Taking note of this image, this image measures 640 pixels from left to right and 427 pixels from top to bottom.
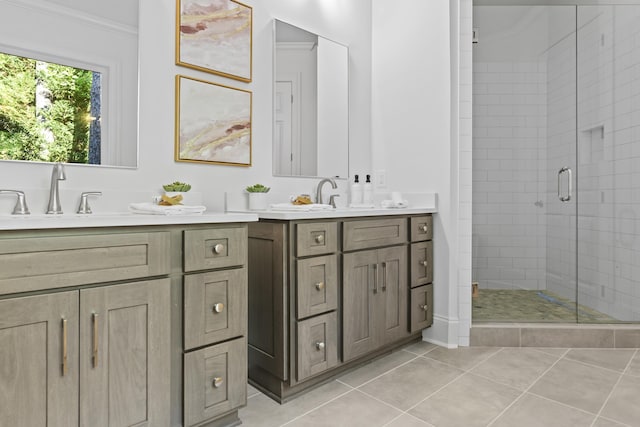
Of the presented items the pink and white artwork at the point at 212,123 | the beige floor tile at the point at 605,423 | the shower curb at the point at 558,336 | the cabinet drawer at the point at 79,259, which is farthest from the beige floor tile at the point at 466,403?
the pink and white artwork at the point at 212,123

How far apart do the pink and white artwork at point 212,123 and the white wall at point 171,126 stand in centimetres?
4

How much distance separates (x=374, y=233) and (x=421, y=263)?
0.51 meters

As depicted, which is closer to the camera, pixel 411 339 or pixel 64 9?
pixel 64 9

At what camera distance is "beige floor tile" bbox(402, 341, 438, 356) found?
8.01ft

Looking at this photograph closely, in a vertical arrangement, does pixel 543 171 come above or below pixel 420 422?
above

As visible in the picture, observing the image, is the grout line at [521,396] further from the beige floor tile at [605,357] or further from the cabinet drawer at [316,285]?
the cabinet drawer at [316,285]

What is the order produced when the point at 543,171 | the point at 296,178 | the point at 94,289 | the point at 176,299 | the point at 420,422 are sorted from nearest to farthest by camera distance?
the point at 94,289
the point at 176,299
the point at 420,422
the point at 296,178
the point at 543,171

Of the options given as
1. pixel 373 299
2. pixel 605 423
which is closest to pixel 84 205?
pixel 373 299

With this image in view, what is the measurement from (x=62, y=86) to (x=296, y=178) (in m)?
1.30

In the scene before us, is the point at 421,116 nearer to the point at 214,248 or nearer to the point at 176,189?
the point at 176,189

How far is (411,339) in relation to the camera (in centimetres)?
254

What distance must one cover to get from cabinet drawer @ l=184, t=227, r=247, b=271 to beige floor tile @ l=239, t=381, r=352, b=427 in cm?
68

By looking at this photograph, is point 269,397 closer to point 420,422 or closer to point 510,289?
point 420,422

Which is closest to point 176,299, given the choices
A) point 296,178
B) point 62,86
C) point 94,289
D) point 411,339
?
point 94,289
